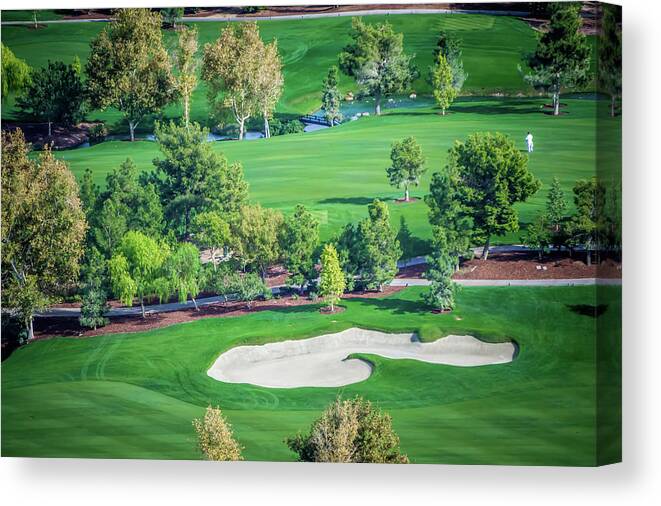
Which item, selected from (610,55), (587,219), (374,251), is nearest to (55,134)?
(374,251)

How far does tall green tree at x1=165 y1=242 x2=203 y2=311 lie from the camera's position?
15.4 meters

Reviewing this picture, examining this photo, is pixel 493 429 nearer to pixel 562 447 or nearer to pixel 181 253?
pixel 562 447

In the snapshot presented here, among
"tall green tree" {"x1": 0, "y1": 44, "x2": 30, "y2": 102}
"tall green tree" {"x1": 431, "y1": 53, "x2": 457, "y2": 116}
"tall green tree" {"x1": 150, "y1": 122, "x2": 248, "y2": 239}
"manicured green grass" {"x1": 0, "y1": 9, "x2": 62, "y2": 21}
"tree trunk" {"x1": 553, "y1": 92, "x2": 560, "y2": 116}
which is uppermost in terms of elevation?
"manicured green grass" {"x1": 0, "y1": 9, "x2": 62, "y2": 21}

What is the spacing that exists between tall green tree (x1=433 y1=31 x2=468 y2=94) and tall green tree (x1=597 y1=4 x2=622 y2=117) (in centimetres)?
163

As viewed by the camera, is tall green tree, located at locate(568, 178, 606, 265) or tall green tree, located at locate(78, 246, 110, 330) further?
tall green tree, located at locate(78, 246, 110, 330)

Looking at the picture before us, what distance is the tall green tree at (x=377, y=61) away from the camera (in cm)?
1502

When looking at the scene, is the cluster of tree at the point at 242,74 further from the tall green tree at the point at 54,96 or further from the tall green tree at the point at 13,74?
the tall green tree at the point at 13,74

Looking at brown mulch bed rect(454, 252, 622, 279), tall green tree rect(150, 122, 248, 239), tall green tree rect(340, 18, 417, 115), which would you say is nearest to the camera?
brown mulch bed rect(454, 252, 622, 279)

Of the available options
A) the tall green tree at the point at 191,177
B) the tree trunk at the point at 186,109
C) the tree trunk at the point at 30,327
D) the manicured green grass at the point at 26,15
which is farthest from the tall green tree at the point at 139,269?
the manicured green grass at the point at 26,15

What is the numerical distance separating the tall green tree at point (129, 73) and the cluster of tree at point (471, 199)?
3589 mm

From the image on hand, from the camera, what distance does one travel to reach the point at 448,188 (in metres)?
14.9

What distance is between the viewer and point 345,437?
14406 millimetres

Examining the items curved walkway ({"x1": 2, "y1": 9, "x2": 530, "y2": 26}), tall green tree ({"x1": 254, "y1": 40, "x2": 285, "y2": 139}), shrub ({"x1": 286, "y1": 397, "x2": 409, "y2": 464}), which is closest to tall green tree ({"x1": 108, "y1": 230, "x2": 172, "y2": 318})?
tall green tree ({"x1": 254, "y1": 40, "x2": 285, "y2": 139})

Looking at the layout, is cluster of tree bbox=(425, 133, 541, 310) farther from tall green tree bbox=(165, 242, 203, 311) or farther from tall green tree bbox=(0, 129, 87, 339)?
tall green tree bbox=(0, 129, 87, 339)
